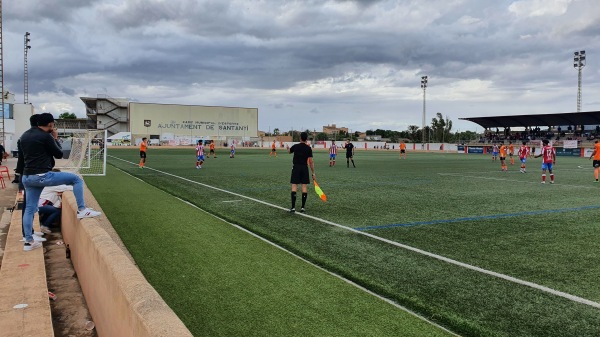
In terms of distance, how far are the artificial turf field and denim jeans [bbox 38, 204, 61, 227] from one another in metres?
1.06

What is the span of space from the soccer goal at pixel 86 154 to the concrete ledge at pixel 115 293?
1117 cm

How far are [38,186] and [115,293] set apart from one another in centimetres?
376

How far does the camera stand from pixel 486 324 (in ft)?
14.0

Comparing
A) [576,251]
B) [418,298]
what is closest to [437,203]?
[576,251]

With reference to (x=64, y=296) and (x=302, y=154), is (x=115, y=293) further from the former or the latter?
(x=302, y=154)

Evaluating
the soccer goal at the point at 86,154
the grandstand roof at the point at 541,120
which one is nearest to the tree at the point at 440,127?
the grandstand roof at the point at 541,120

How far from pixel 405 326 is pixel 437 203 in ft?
28.1

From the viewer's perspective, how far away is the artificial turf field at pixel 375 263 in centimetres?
433

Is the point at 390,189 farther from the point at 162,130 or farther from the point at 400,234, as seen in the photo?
the point at 162,130

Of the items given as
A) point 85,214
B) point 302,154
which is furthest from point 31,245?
point 302,154

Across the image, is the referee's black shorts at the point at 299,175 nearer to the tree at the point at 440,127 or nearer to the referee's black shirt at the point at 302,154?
the referee's black shirt at the point at 302,154

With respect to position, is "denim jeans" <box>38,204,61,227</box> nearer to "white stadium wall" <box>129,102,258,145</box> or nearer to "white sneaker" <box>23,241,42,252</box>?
"white sneaker" <box>23,241,42,252</box>

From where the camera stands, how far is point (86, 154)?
20.2 meters

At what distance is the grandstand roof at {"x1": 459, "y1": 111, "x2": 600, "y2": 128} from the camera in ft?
208
